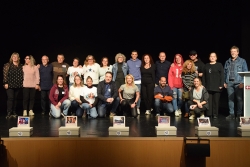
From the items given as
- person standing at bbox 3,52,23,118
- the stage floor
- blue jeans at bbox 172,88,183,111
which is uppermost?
person standing at bbox 3,52,23,118

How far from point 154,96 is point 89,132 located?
2210 millimetres

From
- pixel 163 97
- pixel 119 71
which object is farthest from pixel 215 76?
pixel 119 71

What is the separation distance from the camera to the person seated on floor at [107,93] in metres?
6.29

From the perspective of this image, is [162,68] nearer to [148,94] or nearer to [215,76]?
[148,94]

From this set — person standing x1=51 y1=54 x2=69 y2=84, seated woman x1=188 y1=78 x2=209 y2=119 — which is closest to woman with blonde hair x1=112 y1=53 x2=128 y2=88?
person standing x1=51 y1=54 x2=69 y2=84

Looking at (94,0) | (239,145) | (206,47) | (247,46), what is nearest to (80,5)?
(94,0)

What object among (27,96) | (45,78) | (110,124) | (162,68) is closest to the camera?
(110,124)

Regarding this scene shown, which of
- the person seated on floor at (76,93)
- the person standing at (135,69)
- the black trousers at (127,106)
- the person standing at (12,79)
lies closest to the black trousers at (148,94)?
the person standing at (135,69)

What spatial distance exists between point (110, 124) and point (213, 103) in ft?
6.57

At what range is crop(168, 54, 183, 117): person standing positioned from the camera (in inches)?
255

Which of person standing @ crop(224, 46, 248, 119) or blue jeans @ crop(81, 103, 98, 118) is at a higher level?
person standing @ crop(224, 46, 248, 119)

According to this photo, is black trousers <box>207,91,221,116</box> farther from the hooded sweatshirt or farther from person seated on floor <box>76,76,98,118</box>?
person seated on floor <box>76,76,98,118</box>

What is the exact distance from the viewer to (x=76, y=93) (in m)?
6.36

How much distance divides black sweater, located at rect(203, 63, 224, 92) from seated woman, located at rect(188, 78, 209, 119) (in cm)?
17
